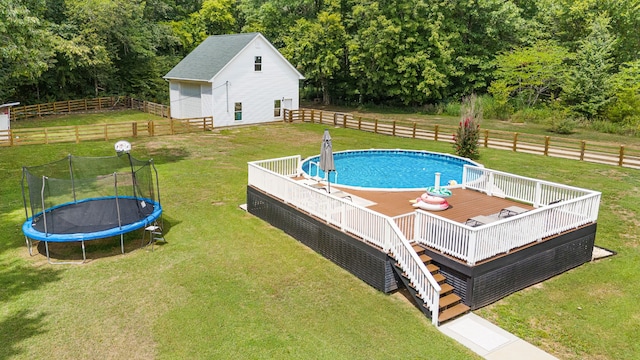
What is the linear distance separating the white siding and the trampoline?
1674 centimetres

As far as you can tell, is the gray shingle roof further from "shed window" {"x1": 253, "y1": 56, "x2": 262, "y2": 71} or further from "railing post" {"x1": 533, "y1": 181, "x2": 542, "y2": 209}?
"railing post" {"x1": 533, "y1": 181, "x2": 542, "y2": 209}

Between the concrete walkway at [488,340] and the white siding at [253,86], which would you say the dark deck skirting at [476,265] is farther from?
the white siding at [253,86]

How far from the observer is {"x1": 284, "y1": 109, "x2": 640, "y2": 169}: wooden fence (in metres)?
19.9

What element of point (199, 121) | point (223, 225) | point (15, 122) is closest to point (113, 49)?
point (15, 122)

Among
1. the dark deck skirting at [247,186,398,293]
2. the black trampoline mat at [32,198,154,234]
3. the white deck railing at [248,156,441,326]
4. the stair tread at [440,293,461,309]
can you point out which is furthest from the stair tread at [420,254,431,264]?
the black trampoline mat at [32,198,154,234]

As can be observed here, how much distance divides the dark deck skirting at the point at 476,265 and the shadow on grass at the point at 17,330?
18.3 feet

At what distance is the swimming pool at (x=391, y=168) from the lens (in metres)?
16.7

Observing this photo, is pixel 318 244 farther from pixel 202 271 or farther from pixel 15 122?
pixel 15 122

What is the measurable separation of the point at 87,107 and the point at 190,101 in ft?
38.2

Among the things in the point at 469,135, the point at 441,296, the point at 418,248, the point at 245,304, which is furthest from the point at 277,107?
the point at 441,296

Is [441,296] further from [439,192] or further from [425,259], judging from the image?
[439,192]

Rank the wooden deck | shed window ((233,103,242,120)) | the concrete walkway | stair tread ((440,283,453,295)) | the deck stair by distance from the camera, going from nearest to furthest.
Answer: the concrete walkway → the deck stair → stair tread ((440,283,453,295)) → the wooden deck → shed window ((233,103,242,120))

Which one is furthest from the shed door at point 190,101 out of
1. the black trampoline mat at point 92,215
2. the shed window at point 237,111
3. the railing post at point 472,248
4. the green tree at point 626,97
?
the green tree at point 626,97

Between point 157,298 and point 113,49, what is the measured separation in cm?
3355
